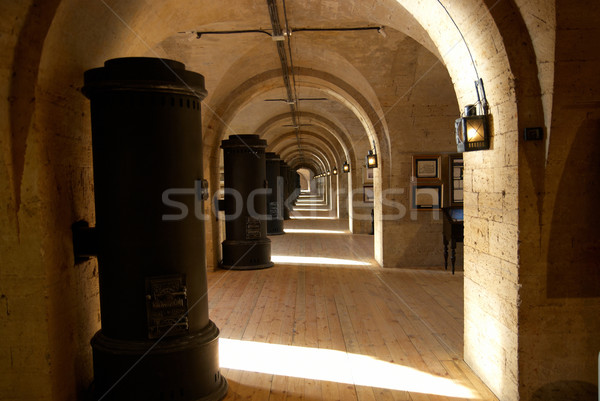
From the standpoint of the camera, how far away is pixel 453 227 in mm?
7977

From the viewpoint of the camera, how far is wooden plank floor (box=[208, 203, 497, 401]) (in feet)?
12.7

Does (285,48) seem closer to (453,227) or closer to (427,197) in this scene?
(427,197)

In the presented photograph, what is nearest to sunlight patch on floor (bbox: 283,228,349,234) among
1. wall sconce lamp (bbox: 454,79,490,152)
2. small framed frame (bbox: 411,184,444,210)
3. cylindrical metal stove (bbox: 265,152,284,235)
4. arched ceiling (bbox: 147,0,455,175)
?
cylindrical metal stove (bbox: 265,152,284,235)

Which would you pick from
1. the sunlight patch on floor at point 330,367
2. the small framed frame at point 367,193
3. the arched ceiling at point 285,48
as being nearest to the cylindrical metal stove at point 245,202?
the arched ceiling at point 285,48

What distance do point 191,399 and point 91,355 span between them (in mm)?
984

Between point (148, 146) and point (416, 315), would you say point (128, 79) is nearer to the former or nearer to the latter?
point (148, 146)

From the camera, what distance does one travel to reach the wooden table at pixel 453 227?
7953mm

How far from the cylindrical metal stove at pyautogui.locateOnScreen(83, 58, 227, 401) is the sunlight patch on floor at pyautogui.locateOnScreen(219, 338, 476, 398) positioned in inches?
44.3

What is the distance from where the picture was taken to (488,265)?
12.6 ft

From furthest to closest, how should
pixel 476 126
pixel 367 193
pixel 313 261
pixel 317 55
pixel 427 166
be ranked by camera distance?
pixel 367 193 < pixel 313 261 < pixel 427 166 < pixel 317 55 < pixel 476 126

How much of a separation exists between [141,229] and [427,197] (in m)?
6.84

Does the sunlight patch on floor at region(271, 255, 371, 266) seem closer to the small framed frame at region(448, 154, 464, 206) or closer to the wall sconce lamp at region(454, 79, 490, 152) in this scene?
the small framed frame at region(448, 154, 464, 206)

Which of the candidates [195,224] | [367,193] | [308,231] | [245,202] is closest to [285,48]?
[245,202]

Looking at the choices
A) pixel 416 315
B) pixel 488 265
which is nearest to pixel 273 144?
pixel 416 315
